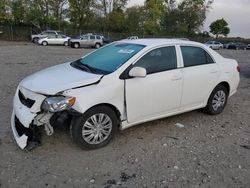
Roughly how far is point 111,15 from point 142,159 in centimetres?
4836

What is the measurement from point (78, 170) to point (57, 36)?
97.7ft

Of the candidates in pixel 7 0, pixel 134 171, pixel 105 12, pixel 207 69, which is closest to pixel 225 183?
pixel 134 171

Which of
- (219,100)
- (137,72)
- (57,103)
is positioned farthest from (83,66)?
(219,100)

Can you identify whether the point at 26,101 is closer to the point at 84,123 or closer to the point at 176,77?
the point at 84,123

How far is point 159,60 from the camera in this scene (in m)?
4.56

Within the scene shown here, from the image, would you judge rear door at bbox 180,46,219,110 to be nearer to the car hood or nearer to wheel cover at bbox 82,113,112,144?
wheel cover at bbox 82,113,112,144

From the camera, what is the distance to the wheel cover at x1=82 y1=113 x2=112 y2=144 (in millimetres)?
3838

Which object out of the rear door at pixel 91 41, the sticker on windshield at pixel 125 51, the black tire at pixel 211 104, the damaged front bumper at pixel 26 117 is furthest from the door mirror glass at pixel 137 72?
the rear door at pixel 91 41

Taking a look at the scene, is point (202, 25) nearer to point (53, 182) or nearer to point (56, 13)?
point (56, 13)

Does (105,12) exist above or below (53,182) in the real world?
above

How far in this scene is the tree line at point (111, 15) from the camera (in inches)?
1618

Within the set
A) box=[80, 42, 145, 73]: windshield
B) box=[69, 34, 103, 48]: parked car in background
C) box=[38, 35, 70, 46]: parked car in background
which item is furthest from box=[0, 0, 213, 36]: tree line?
box=[80, 42, 145, 73]: windshield

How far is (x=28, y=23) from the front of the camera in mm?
41156

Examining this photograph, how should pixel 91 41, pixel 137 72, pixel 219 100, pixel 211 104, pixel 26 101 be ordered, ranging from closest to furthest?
pixel 26 101 → pixel 137 72 → pixel 211 104 → pixel 219 100 → pixel 91 41
